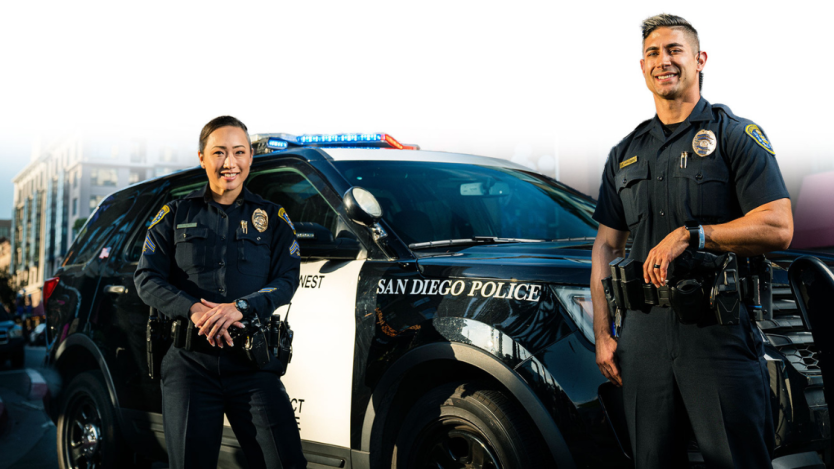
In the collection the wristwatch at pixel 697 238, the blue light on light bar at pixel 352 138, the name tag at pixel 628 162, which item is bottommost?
the wristwatch at pixel 697 238

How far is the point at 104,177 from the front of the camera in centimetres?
10375

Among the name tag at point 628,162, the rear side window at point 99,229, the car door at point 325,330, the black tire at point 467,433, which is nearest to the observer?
the name tag at point 628,162

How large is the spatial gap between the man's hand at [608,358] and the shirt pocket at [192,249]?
1485mm

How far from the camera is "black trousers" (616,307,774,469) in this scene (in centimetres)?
219

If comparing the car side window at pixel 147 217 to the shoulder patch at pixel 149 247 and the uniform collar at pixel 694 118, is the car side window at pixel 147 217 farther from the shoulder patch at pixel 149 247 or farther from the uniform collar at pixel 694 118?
the uniform collar at pixel 694 118

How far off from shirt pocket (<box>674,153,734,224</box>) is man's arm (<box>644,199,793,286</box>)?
0.09 metres

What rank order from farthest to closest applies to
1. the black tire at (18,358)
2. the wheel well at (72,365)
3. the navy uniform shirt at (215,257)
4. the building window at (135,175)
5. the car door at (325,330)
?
the building window at (135,175), the black tire at (18,358), the wheel well at (72,365), the car door at (325,330), the navy uniform shirt at (215,257)

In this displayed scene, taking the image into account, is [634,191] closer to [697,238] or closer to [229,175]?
[697,238]

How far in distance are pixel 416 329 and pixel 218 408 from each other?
791mm

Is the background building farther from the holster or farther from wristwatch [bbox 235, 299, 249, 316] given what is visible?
the holster

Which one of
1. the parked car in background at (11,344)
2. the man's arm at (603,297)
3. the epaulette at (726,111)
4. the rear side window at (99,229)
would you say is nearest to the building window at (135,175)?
the parked car in background at (11,344)

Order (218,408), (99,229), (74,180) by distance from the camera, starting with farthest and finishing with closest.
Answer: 1. (74,180)
2. (99,229)
3. (218,408)

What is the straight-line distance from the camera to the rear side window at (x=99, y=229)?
4.96 metres

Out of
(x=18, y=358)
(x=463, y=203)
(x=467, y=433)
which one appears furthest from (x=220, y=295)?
(x=18, y=358)
